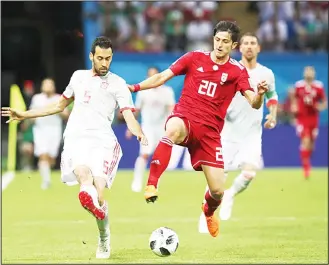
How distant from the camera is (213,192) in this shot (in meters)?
10.8

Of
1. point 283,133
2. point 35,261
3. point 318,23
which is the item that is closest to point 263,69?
point 35,261

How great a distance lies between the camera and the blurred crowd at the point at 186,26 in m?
27.1

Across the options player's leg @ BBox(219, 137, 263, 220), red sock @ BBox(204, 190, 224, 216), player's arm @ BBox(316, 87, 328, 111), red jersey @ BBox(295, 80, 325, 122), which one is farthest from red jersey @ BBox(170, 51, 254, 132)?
red jersey @ BBox(295, 80, 325, 122)

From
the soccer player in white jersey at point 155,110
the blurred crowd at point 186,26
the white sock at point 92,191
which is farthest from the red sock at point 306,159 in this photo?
the white sock at point 92,191

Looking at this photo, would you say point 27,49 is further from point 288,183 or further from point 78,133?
point 78,133

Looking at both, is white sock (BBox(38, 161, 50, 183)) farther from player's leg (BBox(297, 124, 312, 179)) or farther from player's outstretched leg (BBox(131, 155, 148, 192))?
player's leg (BBox(297, 124, 312, 179))

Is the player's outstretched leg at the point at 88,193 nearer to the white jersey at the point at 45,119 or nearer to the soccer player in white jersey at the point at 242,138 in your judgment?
the soccer player in white jersey at the point at 242,138

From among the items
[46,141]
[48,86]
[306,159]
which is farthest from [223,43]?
[306,159]

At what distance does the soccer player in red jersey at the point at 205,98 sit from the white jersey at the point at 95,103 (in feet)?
0.98

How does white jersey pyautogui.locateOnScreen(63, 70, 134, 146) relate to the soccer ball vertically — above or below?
above

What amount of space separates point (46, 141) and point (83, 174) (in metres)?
10.8

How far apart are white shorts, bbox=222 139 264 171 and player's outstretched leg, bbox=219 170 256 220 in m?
Answer: 0.14

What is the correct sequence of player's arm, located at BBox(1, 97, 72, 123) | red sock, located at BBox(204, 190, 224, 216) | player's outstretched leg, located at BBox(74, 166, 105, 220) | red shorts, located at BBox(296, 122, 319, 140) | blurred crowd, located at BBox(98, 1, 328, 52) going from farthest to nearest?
blurred crowd, located at BBox(98, 1, 328, 52) → red shorts, located at BBox(296, 122, 319, 140) → red sock, located at BBox(204, 190, 224, 216) → player's arm, located at BBox(1, 97, 72, 123) → player's outstretched leg, located at BBox(74, 166, 105, 220)

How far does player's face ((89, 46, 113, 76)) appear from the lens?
9.78 metres
